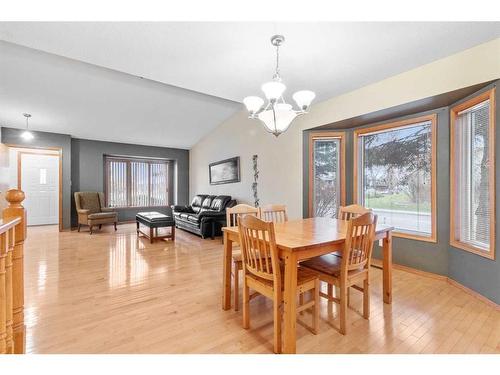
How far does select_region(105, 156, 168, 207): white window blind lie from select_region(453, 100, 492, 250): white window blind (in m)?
7.21

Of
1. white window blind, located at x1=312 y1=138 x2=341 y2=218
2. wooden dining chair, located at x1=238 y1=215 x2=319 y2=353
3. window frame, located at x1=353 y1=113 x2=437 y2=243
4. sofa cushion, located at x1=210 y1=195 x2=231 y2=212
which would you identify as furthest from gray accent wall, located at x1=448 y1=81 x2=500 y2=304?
sofa cushion, located at x1=210 y1=195 x2=231 y2=212

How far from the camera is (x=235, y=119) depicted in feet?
19.1

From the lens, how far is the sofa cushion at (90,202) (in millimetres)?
6016

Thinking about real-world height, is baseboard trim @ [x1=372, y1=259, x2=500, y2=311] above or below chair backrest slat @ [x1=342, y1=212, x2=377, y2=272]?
below

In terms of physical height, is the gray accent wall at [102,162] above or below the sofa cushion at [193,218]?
above

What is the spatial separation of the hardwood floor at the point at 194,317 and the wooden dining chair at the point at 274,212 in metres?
0.93

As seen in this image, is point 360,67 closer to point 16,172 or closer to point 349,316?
point 349,316

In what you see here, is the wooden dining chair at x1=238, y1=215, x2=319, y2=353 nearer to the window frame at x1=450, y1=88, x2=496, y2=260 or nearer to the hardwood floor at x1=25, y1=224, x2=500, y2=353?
the hardwood floor at x1=25, y1=224, x2=500, y2=353

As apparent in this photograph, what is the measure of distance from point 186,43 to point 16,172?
6369mm

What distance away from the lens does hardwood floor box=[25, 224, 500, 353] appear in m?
1.71

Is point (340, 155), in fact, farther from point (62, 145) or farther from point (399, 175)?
point (62, 145)

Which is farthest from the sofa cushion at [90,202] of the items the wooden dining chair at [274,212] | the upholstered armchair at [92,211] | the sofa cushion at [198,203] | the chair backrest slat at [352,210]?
the chair backrest slat at [352,210]

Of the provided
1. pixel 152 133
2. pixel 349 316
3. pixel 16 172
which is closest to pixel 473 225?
pixel 349 316

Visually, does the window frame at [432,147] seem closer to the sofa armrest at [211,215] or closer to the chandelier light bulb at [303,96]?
the chandelier light bulb at [303,96]
